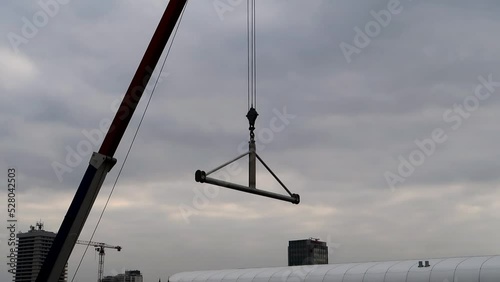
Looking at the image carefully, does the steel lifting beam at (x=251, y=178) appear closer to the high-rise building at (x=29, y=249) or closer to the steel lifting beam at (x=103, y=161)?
the steel lifting beam at (x=103, y=161)

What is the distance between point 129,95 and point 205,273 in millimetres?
44819

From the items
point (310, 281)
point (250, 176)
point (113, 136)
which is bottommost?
point (310, 281)

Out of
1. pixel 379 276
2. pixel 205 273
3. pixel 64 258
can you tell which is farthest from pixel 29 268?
pixel 64 258

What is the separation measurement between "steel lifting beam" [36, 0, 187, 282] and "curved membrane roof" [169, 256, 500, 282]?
102ft

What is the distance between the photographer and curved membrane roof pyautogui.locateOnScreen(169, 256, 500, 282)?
43875 millimetres

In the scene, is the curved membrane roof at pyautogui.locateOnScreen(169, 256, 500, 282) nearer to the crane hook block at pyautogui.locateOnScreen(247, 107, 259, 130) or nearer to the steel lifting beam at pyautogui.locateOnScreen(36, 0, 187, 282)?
the crane hook block at pyautogui.locateOnScreen(247, 107, 259, 130)

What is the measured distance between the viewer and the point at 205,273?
Answer: 65.3m

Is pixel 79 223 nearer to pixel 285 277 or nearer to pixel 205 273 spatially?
pixel 285 277

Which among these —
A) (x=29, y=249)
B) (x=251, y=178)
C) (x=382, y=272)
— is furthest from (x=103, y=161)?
(x=29, y=249)

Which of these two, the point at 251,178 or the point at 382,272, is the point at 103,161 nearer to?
the point at 251,178

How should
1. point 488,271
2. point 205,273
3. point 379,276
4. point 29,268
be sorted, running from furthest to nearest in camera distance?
point 29,268
point 205,273
point 379,276
point 488,271

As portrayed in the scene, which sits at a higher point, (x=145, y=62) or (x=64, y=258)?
(x=145, y=62)

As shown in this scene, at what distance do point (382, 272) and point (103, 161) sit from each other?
32.2 metres

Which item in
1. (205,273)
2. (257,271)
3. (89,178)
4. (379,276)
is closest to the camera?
(89,178)
